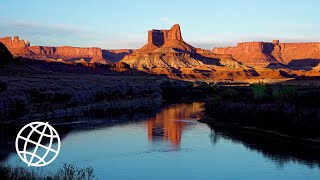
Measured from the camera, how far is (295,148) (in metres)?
30.9

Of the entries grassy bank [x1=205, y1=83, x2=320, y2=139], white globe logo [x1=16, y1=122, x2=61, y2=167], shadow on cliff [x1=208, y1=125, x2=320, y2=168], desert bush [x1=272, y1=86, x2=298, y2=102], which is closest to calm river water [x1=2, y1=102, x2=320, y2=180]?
shadow on cliff [x1=208, y1=125, x2=320, y2=168]

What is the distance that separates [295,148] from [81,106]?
31682 mm

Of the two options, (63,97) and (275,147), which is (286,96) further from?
(63,97)

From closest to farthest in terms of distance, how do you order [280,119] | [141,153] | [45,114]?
[141,153] < [280,119] < [45,114]

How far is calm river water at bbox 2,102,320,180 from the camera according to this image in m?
24.6

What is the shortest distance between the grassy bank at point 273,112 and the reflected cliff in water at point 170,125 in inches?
94.1

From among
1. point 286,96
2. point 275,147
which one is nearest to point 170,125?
point 286,96

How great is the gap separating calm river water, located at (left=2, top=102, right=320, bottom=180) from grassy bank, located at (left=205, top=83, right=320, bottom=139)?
253 centimetres

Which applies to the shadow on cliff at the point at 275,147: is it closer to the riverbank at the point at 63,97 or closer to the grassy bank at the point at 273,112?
the grassy bank at the point at 273,112

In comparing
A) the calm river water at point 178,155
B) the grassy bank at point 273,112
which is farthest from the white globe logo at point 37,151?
the grassy bank at point 273,112

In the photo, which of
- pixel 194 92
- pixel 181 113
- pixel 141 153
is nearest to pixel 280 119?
pixel 141 153

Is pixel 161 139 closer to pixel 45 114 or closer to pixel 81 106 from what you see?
pixel 45 114

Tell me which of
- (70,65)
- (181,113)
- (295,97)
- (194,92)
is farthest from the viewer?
(70,65)

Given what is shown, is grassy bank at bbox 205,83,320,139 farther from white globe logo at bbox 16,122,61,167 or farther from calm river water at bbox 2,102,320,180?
white globe logo at bbox 16,122,61,167
